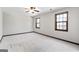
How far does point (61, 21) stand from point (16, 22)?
16.5ft

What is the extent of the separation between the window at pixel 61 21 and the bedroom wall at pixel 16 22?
118 inches

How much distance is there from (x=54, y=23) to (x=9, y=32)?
467 cm

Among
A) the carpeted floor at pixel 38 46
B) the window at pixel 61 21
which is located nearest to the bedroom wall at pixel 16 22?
the window at pixel 61 21

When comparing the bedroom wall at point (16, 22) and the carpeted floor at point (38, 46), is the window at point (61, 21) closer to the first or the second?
the carpeted floor at point (38, 46)

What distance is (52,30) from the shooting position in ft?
21.3

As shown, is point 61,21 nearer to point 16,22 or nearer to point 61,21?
point 61,21

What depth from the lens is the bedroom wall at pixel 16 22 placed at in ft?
24.6

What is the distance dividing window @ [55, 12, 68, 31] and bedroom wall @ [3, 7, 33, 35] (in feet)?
9.85

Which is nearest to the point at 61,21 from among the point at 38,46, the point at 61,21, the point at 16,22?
the point at 61,21

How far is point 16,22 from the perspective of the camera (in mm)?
8492
